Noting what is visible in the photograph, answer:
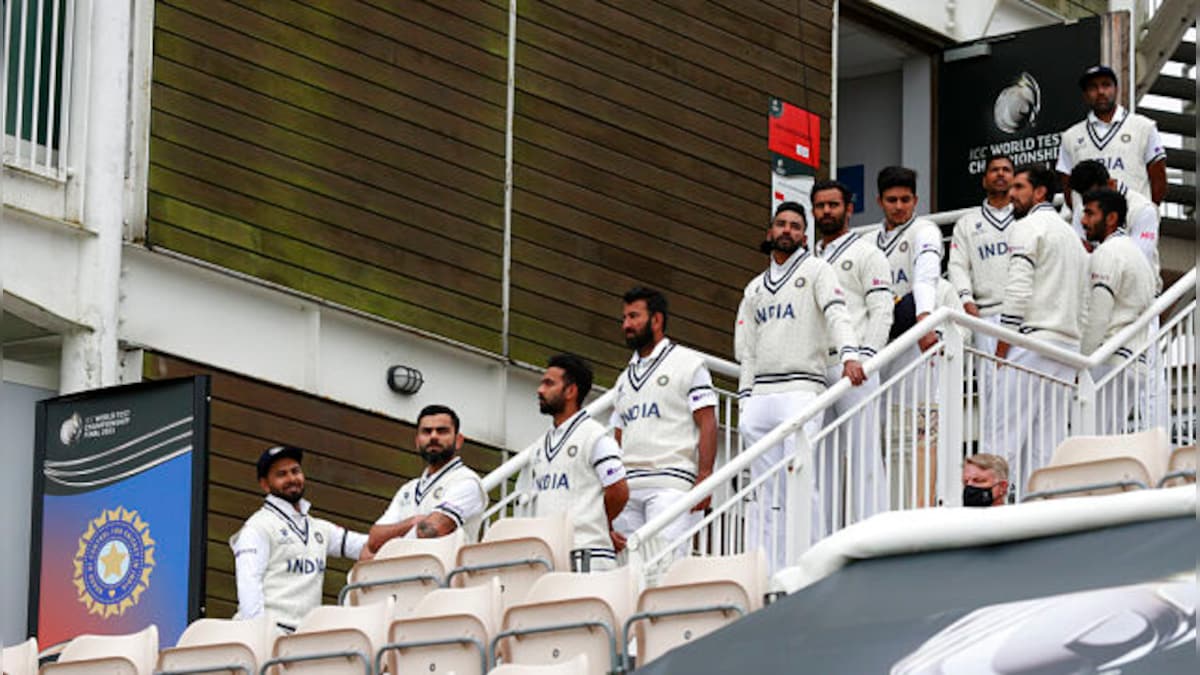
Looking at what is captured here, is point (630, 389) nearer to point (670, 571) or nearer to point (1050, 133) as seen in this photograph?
point (670, 571)

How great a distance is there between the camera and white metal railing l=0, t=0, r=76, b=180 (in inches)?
643

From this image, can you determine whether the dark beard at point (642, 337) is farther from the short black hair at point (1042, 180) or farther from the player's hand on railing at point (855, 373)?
the short black hair at point (1042, 180)

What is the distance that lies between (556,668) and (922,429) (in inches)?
144

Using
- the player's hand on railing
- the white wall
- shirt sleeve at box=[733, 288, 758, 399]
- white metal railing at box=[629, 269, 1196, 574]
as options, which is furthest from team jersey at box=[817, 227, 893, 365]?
the white wall

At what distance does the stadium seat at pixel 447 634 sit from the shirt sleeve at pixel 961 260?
4.35m

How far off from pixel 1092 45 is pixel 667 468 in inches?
379

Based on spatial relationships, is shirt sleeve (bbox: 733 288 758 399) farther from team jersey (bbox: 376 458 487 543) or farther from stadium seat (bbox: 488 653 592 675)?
stadium seat (bbox: 488 653 592 675)

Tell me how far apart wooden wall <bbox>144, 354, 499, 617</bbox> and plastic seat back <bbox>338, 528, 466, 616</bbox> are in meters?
3.24

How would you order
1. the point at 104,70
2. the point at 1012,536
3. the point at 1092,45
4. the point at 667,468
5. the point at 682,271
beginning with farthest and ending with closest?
the point at 1092,45 → the point at 682,271 → the point at 104,70 → the point at 667,468 → the point at 1012,536

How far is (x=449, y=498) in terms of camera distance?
13.5 m

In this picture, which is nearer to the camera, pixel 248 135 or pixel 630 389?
pixel 630 389

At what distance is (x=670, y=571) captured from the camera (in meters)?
11.5

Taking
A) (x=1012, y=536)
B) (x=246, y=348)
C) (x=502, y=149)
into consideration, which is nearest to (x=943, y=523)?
(x=1012, y=536)

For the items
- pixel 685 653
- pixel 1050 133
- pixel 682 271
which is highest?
A: pixel 1050 133
